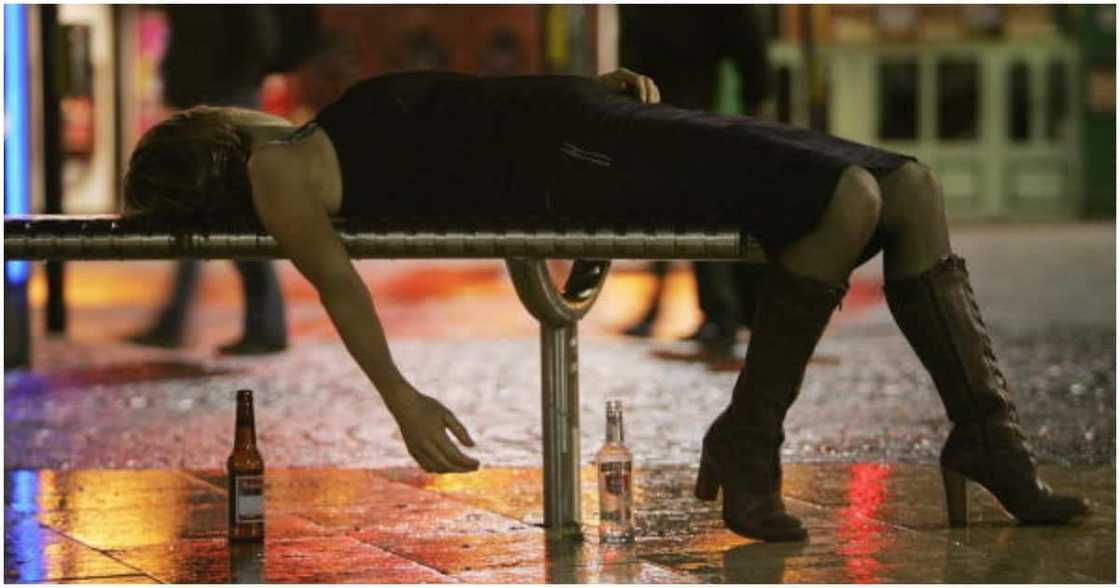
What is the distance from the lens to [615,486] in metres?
5.27

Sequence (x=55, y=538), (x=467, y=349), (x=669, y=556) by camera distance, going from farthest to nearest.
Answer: (x=467, y=349) < (x=55, y=538) < (x=669, y=556)

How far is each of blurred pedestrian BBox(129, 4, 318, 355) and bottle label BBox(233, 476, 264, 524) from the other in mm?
4877

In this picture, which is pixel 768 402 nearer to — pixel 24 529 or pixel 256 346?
pixel 24 529

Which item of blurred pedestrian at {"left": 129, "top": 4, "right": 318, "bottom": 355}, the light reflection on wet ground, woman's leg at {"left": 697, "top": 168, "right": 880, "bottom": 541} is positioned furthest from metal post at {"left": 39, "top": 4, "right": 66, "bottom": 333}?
woman's leg at {"left": 697, "top": 168, "right": 880, "bottom": 541}

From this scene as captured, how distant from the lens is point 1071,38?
29.5m

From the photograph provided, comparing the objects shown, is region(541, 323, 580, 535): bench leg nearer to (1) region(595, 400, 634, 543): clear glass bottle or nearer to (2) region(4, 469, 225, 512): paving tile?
(1) region(595, 400, 634, 543): clear glass bottle

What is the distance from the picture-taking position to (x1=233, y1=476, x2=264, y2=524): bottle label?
5.33 meters

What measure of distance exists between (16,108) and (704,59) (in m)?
3.01

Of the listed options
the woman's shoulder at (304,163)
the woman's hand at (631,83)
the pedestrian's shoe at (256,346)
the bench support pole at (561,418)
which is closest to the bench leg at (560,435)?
the bench support pole at (561,418)

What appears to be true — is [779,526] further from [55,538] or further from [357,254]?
[55,538]

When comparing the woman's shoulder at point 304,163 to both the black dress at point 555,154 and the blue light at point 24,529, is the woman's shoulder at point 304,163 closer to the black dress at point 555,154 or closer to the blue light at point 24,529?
the black dress at point 555,154

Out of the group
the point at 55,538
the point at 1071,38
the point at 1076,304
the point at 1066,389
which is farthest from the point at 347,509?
the point at 1071,38

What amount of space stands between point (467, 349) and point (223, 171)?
18.2 feet

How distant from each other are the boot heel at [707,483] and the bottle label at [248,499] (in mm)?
950
